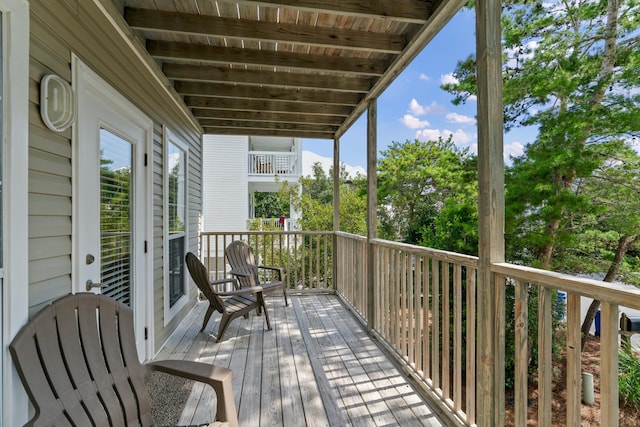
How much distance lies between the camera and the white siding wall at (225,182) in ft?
32.6

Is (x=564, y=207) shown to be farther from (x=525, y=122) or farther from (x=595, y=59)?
(x=595, y=59)

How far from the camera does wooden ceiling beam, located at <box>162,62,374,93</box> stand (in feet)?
10.3

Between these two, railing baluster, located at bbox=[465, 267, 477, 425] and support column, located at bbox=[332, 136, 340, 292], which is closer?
railing baluster, located at bbox=[465, 267, 477, 425]

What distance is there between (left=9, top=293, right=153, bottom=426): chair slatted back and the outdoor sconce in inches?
31.9

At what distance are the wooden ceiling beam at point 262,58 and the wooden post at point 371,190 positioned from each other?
603 millimetres

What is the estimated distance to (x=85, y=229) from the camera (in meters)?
1.84

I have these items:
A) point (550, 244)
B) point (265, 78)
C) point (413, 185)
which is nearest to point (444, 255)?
point (265, 78)

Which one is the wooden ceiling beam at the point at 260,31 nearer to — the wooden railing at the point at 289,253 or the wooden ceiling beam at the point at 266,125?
the wooden ceiling beam at the point at 266,125

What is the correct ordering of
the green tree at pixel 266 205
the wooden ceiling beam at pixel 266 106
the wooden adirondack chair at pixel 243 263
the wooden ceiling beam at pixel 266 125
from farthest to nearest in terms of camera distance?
the green tree at pixel 266 205 < the wooden ceiling beam at pixel 266 125 < the wooden adirondack chair at pixel 243 263 < the wooden ceiling beam at pixel 266 106

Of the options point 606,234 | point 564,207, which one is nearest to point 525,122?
point 564,207

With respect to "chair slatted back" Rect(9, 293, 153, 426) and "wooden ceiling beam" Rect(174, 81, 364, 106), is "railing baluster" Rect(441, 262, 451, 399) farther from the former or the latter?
"wooden ceiling beam" Rect(174, 81, 364, 106)

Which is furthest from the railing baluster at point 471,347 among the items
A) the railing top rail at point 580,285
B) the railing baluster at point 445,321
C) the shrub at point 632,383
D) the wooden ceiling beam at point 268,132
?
the wooden ceiling beam at point 268,132

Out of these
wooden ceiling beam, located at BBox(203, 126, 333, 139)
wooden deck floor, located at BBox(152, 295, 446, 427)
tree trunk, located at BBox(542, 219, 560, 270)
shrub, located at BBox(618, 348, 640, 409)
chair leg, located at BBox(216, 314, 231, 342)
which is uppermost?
wooden ceiling beam, located at BBox(203, 126, 333, 139)

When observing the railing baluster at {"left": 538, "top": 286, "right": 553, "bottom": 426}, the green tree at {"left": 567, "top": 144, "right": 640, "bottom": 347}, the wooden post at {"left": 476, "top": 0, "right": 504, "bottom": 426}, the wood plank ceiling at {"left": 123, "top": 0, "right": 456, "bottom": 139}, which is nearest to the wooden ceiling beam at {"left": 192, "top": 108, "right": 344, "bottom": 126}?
the wood plank ceiling at {"left": 123, "top": 0, "right": 456, "bottom": 139}
